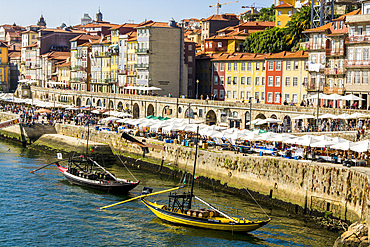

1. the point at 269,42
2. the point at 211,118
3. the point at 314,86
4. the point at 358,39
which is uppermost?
the point at 269,42

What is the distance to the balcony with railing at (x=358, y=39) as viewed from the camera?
63.5 m

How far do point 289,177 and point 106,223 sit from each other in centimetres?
1413

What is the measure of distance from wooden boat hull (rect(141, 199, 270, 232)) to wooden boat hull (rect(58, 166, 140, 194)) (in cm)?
801

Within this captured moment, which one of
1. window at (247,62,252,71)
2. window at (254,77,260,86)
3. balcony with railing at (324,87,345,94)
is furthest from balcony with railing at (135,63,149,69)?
balcony with railing at (324,87,345,94)

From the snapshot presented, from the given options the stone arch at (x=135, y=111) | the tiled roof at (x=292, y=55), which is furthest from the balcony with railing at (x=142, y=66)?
the tiled roof at (x=292, y=55)

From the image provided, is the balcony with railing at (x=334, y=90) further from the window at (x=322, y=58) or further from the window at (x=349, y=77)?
the window at (x=322, y=58)

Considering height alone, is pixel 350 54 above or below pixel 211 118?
above

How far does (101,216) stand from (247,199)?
11914 millimetres

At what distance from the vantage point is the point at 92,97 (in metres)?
106

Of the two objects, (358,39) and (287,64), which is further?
Answer: (287,64)

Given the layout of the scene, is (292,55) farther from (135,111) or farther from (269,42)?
(135,111)

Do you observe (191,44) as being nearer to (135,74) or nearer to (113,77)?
(135,74)

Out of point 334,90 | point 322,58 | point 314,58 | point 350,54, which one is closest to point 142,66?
point 314,58

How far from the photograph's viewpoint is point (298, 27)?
92.2 meters
